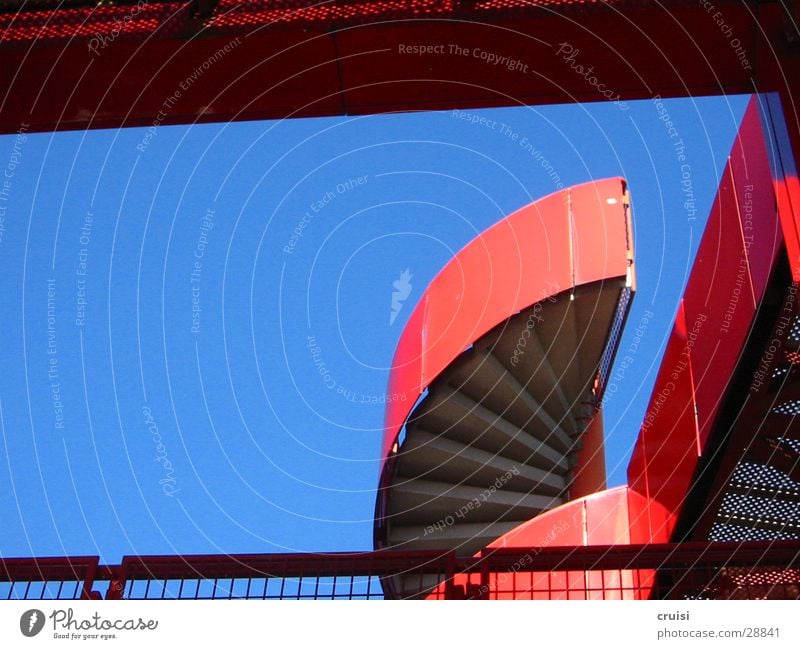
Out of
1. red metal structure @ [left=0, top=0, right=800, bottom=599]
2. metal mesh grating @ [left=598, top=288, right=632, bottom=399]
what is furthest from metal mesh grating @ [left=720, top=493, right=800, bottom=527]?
metal mesh grating @ [left=598, top=288, right=632, bottom=399]

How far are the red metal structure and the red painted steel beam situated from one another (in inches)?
0.5

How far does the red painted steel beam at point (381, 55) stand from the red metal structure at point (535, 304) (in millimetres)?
13

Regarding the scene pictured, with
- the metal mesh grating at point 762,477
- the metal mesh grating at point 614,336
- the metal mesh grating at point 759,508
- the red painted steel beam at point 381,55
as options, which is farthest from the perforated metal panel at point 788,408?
the metal mesh grating at point 614,336

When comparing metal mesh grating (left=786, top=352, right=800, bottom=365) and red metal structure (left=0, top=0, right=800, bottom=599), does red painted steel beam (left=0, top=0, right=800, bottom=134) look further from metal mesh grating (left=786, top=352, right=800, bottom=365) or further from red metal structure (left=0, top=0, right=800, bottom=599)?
metal mesh grating (left=786, top=352, right=800, bottom=365)

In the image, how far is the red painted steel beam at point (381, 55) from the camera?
6.16 meters

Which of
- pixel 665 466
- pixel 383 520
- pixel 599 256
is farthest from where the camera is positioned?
pixel 383 520

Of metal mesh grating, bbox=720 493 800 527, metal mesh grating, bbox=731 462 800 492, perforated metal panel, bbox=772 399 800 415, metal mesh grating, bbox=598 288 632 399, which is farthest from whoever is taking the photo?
metal mesh grating, bbox=598 288 632 399

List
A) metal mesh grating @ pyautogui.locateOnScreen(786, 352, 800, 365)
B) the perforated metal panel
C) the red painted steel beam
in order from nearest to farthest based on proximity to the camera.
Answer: the red painted steel beam < metal mesh grating @ pyautogui.locateOnScreen(786, 352, 800, 365) < the perforated metal panel

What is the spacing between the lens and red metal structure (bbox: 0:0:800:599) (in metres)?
6.27

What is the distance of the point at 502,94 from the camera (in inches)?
266

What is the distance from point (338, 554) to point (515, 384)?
6.21 metres

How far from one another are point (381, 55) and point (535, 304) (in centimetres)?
741
